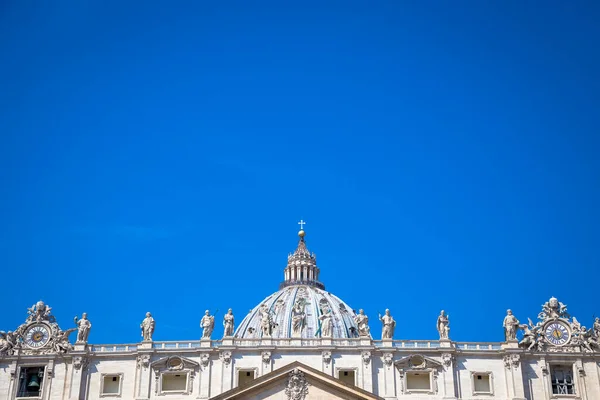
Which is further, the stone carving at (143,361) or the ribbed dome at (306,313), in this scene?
the ribbed dome at (306,313)

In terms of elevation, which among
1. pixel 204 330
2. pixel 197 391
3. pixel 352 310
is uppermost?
pixel 352 310

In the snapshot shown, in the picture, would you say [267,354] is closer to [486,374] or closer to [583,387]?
[486,374]

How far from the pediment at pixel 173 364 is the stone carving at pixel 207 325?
2610mm

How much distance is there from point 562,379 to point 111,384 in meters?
39.4

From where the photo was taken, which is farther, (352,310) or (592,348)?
(352,310)

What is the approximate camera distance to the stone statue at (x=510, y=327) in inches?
3287

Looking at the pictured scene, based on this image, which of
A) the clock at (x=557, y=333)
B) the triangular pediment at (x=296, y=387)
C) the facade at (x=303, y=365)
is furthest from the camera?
the clock at (x=557, y=333)

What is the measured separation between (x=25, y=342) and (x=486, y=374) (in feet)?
134

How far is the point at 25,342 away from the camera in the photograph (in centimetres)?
8512

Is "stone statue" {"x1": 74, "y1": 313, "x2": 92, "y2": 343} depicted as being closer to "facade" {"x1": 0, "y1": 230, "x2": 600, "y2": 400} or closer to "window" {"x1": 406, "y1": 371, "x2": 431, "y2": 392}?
"facade" {"x1": 0, "y1": 230, "x2": 600, "y2": 400}

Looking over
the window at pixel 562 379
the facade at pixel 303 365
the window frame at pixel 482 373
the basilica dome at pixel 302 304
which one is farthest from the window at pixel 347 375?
the basilica dome at pixel 302 304

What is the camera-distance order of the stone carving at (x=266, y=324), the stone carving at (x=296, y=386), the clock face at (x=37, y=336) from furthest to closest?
1. the clock face at (x=37, y=336)
2. the stone carving at (x=266, y=324)
3. the stone carving at (x=296, y=386)

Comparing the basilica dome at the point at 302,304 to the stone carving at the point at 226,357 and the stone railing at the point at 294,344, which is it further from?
the stone carving at the point at 226,357

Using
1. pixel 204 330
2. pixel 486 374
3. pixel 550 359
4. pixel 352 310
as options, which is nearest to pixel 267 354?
pixel 204 330
